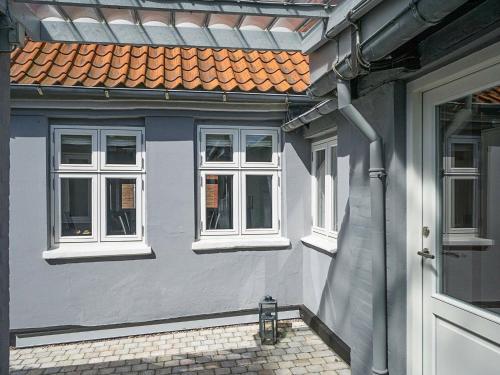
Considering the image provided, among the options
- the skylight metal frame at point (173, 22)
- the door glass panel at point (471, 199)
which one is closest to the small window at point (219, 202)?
the skylight metal frame at point (173, 22)

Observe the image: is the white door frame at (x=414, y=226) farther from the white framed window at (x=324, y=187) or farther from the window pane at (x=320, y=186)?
the window pane at (x=320, y=186)

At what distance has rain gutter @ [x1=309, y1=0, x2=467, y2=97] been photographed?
1745 millimetres

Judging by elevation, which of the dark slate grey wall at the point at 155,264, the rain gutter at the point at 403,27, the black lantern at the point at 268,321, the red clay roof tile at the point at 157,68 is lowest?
the black lantern at the point at 268,321

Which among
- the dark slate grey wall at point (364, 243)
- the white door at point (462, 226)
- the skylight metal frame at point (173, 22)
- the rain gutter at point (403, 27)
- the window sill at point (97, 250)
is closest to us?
the rain gutter at point (403, 27)

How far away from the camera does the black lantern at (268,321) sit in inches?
194

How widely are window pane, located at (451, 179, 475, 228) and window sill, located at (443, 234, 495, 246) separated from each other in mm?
73

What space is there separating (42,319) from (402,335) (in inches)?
180

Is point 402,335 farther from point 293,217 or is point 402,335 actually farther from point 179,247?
point 179,247

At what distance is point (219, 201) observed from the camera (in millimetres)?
5723

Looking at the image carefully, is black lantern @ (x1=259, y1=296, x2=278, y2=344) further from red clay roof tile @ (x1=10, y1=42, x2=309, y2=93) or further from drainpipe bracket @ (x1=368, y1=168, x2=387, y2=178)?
red clay roof tile @ (x1=10, y1=42, x2=309, y2=93)

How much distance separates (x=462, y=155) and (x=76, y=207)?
4.86m

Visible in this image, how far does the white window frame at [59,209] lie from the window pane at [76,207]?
5 centimetres

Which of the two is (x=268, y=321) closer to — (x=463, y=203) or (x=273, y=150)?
(x=273, y=150)

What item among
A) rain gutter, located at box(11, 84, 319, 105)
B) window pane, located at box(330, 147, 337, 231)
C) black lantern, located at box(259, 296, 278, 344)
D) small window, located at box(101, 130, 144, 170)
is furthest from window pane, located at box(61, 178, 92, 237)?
window pane, located at box(330, 147, 337, 231)
